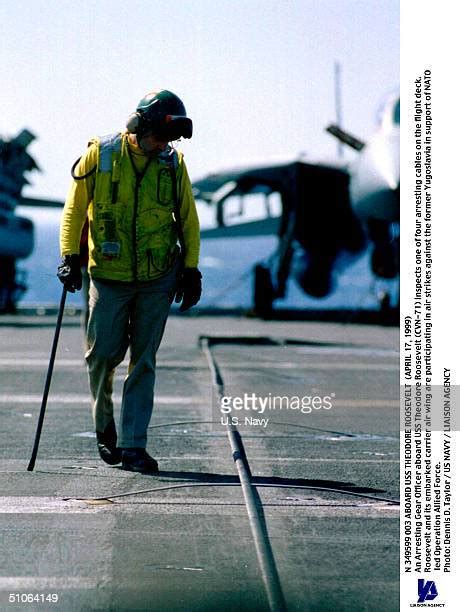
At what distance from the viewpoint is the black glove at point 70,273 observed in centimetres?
684

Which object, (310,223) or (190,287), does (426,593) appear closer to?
(190,287)

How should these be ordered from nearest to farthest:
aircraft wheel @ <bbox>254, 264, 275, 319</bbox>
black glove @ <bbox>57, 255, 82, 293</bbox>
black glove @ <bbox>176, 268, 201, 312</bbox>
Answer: black glove @ <bbox>57, 255, 82, 293</bbox>, black glove @ <bbox>176, 268, 201, 312</bbox>, aircraft wheel @ <bbox>254, 264, 275, 319</bbox>

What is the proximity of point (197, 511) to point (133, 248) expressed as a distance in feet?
5.78

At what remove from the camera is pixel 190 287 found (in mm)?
7008

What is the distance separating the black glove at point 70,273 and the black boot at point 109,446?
0.83m

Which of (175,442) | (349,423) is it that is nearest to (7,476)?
(175,442)

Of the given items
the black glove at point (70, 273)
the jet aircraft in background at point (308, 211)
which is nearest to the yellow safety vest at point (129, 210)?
the black glove at point (70, 273)

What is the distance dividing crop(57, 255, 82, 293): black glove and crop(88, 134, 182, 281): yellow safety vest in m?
0.14

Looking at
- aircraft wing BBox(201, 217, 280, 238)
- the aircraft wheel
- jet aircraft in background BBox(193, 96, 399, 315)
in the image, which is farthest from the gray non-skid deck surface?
aircraft wing BBox(201, 217, 280, 238)

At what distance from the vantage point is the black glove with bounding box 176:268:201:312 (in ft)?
22.9

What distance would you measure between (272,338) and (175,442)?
12844 mm

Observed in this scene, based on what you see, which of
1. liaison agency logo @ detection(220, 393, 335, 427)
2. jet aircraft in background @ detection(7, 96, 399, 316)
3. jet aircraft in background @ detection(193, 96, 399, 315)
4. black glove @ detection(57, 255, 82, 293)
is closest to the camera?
black glove @ detection(57, 255, 82, 293)

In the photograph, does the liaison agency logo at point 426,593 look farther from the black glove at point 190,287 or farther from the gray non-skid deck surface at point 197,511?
the black glove at point 190,287

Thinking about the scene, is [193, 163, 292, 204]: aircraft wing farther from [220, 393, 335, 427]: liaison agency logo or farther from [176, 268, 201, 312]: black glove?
[176, 268, 201, 312]: black glove
